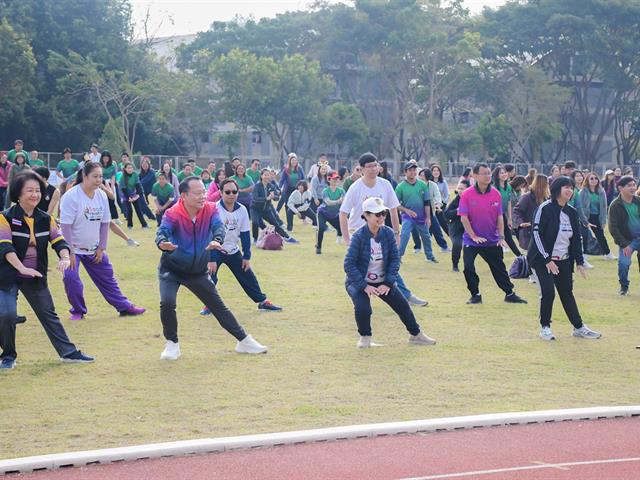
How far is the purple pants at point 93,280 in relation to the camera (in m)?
12.6

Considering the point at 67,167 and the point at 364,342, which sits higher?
the point at 67,167

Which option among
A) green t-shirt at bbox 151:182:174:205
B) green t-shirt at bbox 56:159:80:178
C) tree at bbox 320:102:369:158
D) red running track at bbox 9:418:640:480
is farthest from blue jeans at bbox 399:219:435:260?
tree at bbox 320:102:369:158

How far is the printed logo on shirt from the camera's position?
12.4 meters

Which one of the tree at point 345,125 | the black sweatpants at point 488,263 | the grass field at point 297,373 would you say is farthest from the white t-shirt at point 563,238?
the tree at point 345,125

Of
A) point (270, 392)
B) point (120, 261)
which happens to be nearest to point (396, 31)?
point (120, 261)

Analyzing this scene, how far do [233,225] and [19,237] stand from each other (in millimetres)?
3653

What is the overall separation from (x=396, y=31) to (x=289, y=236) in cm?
4111

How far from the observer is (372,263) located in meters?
10.9

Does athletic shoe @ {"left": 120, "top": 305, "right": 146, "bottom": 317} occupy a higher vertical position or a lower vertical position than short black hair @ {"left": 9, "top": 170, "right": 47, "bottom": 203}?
lower

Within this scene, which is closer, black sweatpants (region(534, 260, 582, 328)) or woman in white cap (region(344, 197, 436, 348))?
woman in white cap (region(344, 197, 436, 348))

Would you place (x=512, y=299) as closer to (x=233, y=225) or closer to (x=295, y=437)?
(x=233, y=225)

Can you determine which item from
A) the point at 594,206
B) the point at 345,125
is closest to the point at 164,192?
the point at 594,206

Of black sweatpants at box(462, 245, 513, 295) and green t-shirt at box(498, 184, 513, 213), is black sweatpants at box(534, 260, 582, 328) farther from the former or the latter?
green t-shirt at box(498, 184, 513, 213)

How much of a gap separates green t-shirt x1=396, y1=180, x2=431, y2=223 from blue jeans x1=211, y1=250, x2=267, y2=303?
5836mm
